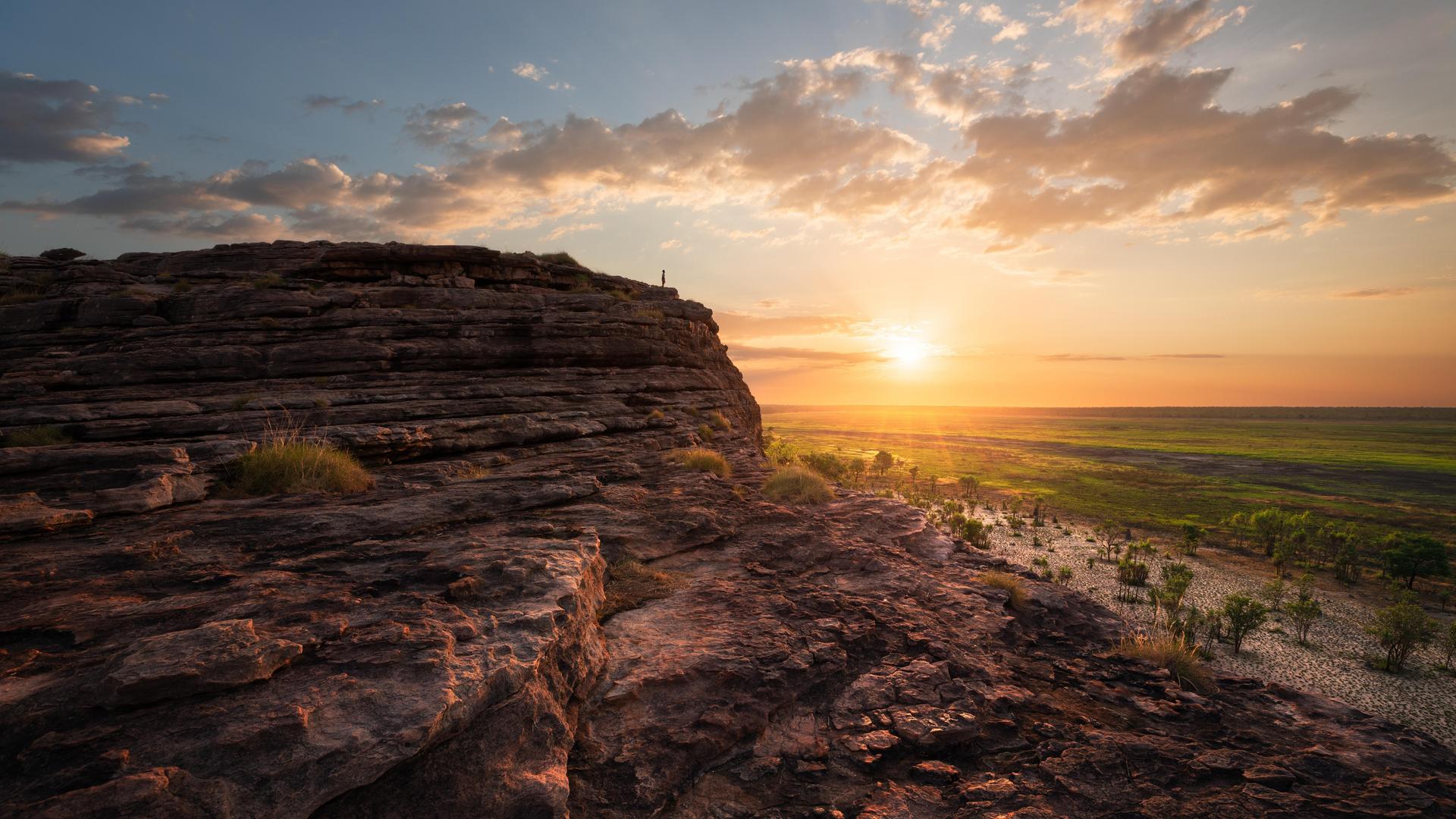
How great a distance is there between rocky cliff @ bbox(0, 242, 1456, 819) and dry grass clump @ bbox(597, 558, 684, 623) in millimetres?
178

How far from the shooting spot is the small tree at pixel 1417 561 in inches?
1804

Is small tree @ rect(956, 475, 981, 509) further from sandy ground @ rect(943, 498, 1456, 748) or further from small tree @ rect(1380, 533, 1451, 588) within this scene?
small tree @ rect(1380, 533, 1451, 588)

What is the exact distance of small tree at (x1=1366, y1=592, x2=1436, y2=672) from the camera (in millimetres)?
30641

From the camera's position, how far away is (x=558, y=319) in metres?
19.3

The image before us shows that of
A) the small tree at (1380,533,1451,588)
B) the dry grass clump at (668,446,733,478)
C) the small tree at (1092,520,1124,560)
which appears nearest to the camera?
the dry grass clump at (668,446,733,478)

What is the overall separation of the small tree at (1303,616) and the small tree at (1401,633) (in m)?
2.57

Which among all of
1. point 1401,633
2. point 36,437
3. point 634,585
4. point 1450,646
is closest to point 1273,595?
point 1450,646

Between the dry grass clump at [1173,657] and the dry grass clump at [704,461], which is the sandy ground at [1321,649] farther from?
the dry grass clump at [704,461]

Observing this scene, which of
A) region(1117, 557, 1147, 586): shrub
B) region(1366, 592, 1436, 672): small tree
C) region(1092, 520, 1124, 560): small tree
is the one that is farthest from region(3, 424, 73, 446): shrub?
region(1092, 520, 1124, 560): small tree

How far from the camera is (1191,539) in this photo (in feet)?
184

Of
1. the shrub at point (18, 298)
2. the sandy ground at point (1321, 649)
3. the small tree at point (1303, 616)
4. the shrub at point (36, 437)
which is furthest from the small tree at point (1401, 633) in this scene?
the shrub at point (18, 298)

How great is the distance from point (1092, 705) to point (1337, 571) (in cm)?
6738

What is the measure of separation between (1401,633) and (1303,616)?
4.76 m

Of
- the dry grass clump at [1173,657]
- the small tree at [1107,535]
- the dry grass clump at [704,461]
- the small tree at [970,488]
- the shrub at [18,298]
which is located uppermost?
the shrub at [18,298]
